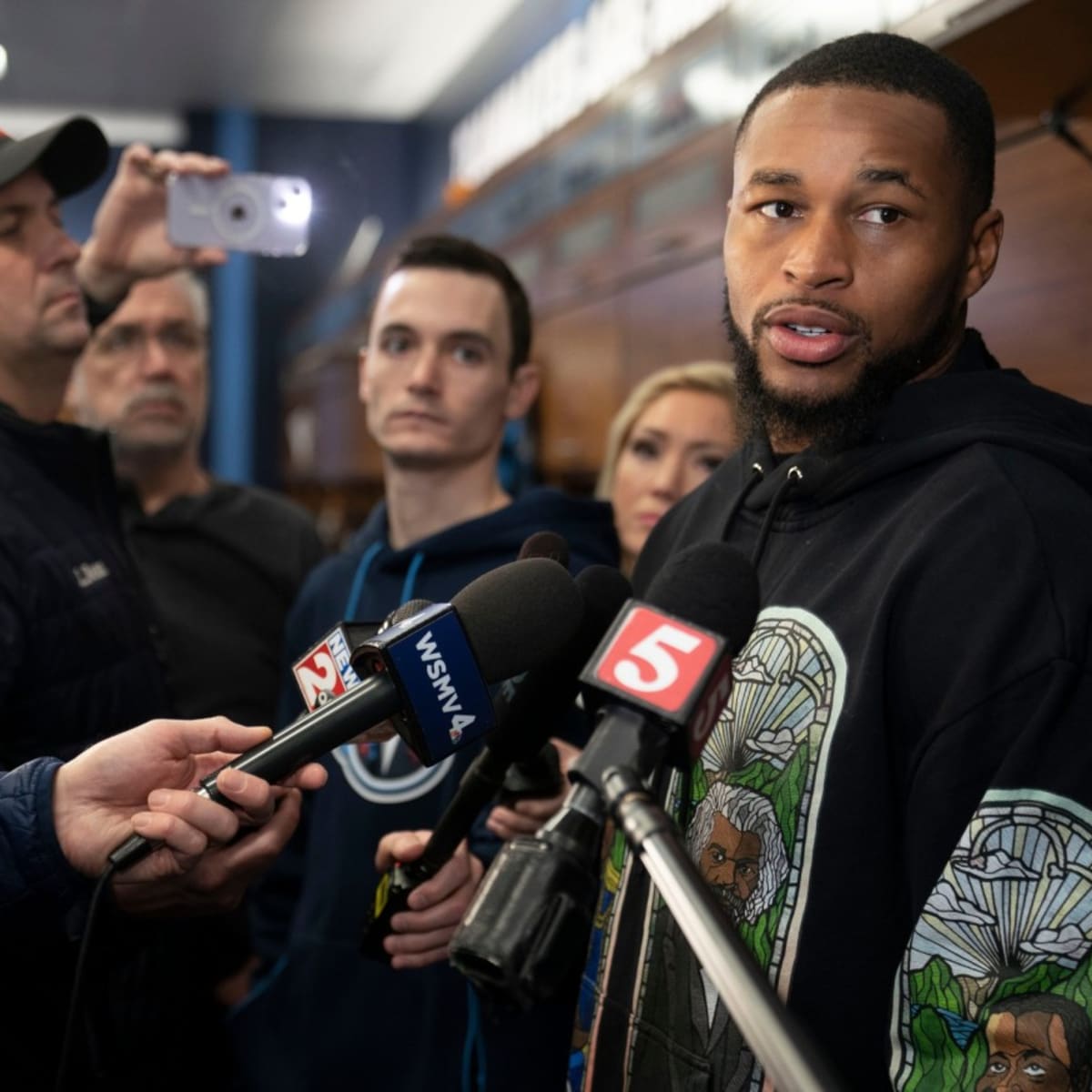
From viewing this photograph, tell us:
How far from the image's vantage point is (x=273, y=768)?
1.98 ft

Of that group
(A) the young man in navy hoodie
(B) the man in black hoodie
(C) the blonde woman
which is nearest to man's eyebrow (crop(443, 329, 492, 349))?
(A) the young man in navy hoodie

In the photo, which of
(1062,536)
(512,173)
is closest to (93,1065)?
(1062,536)

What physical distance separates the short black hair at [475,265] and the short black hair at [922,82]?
0.78 m

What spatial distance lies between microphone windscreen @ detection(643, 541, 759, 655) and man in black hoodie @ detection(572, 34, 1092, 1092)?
5.6 inches

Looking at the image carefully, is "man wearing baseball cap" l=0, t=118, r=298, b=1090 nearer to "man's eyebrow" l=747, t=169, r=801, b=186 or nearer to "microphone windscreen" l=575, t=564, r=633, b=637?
"microphone windscreen" l=575, t=564, r=633, b=637

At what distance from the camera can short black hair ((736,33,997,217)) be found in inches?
32.0

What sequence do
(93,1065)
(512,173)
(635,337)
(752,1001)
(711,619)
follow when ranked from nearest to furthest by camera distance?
(752,1001) < (711,619) < (93,1065) < (635,337) < (512,173)

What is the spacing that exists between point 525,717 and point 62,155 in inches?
35.2

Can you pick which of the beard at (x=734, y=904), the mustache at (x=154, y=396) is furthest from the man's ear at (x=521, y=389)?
the beard at (x=734, y=904)

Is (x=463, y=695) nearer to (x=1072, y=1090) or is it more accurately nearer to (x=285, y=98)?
(x=1072, y=1090)

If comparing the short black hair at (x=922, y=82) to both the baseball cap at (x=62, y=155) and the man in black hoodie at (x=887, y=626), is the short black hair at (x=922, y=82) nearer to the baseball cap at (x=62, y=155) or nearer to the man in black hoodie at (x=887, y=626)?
the man in black hoodie at (x=887, y=626)

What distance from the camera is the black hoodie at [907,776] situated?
64cm

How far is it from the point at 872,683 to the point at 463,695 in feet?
0.83

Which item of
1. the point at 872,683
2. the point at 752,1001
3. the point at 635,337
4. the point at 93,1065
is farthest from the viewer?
the point at 635,337
